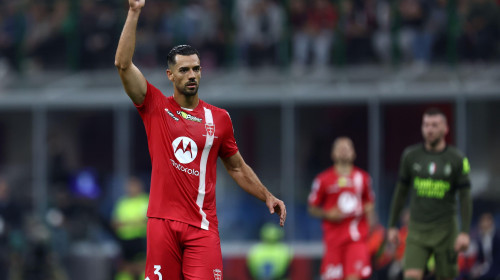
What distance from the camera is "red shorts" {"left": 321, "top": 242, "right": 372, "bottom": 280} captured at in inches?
441

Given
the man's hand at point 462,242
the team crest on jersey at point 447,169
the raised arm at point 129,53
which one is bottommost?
the man's hand at point 462,242

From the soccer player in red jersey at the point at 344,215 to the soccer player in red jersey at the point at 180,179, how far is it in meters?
4.82

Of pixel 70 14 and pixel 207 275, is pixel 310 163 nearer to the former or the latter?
pixel 70 14

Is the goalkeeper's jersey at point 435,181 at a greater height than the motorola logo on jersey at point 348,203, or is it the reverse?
the goalkeeper's jersey at point 435,181

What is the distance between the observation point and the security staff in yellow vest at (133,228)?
1396cm

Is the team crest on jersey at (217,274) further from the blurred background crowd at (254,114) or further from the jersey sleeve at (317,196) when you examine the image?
the blurred background crowd at (254,114)

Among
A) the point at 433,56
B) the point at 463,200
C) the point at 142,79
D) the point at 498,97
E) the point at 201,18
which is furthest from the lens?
the point at 201,18

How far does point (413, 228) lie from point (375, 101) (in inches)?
243

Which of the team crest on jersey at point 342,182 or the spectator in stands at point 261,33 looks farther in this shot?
the spectator in stands at point 261,33

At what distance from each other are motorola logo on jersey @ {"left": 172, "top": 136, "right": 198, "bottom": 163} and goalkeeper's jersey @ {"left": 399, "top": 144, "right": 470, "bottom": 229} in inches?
130

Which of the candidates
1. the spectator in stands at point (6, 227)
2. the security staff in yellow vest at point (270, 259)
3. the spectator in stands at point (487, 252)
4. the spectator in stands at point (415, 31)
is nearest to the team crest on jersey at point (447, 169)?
the spectator in stands at point (487, 252)

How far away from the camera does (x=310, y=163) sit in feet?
50.5

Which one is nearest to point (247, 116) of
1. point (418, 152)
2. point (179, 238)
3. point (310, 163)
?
point (310, 163)

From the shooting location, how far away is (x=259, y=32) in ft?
55.2
